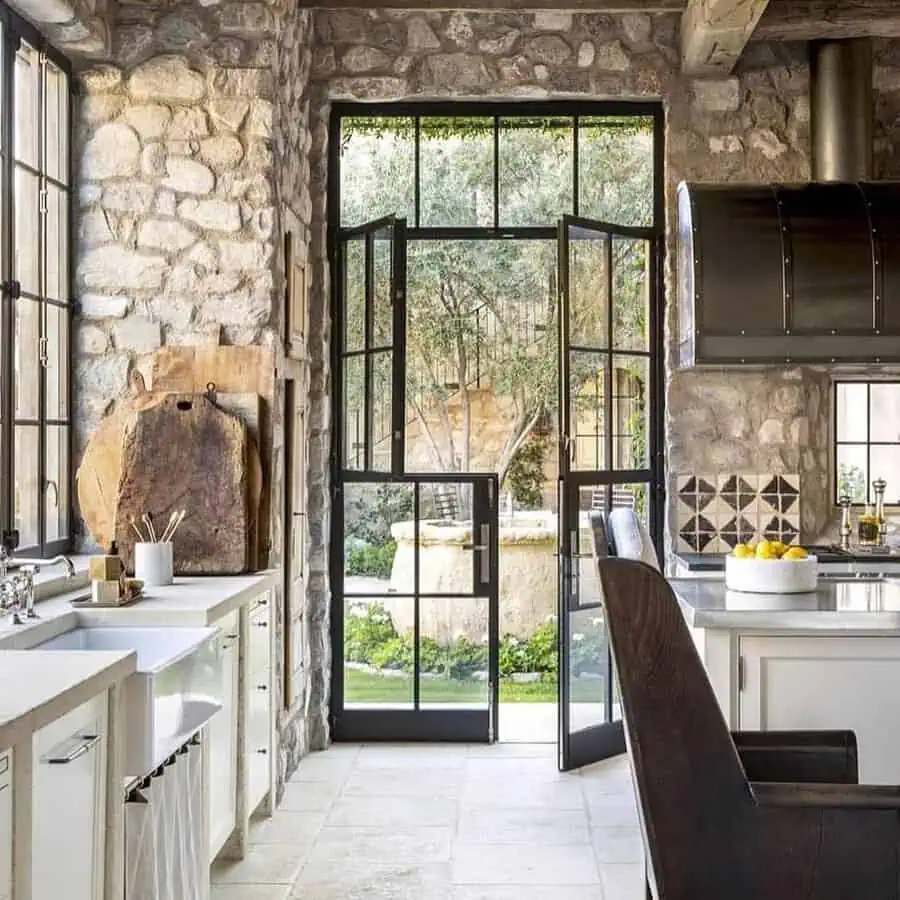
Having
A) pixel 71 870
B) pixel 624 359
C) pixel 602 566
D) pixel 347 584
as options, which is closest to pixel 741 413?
pixel 624 359

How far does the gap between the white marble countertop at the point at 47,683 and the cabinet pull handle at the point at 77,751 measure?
0.08 m

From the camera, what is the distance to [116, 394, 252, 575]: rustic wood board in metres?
4.34

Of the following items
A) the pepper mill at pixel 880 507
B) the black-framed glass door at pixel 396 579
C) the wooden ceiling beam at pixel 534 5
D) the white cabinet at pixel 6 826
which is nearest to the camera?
the white cabinet at pixel 6 826

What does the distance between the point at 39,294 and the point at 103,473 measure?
678 mm

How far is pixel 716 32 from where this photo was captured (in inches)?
191

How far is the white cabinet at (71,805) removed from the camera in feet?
7.04

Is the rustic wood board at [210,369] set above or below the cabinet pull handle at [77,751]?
above

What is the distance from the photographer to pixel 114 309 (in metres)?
4.70

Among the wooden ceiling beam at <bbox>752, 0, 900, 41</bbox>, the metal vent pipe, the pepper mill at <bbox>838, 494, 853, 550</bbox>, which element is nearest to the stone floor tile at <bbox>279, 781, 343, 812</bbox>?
the pepper mill at <bbox>838, 494, 853, 550</bbox>

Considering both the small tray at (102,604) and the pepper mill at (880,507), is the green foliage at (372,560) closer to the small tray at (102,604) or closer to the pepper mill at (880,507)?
the small tray at (102,604)

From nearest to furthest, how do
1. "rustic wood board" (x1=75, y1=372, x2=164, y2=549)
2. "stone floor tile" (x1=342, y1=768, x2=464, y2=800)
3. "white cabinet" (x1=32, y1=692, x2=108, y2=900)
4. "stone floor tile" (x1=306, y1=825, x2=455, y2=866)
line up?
"white cabinet" (x1=32, y1=692, x2=108, y2=900)
"stone floor tile" (x1=306, y1=825, x2=455, y2=866)
"rustic wood board" (x1=75, y1=372, x2=164, y2=549)
"stone floor tile" (x1=342, y1=768, x2=464, y2=800)

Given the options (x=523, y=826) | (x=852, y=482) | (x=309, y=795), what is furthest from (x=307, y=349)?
(x=852, y=482)

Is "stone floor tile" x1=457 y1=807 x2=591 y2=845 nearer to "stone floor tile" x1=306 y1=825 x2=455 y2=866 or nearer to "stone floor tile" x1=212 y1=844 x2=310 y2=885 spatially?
"stone floor tile" x1=306 y1=825 x2=455 y2=866

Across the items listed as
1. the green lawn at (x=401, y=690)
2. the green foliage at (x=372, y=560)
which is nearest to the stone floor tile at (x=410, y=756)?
the green lawn at (x=401, y=690)
